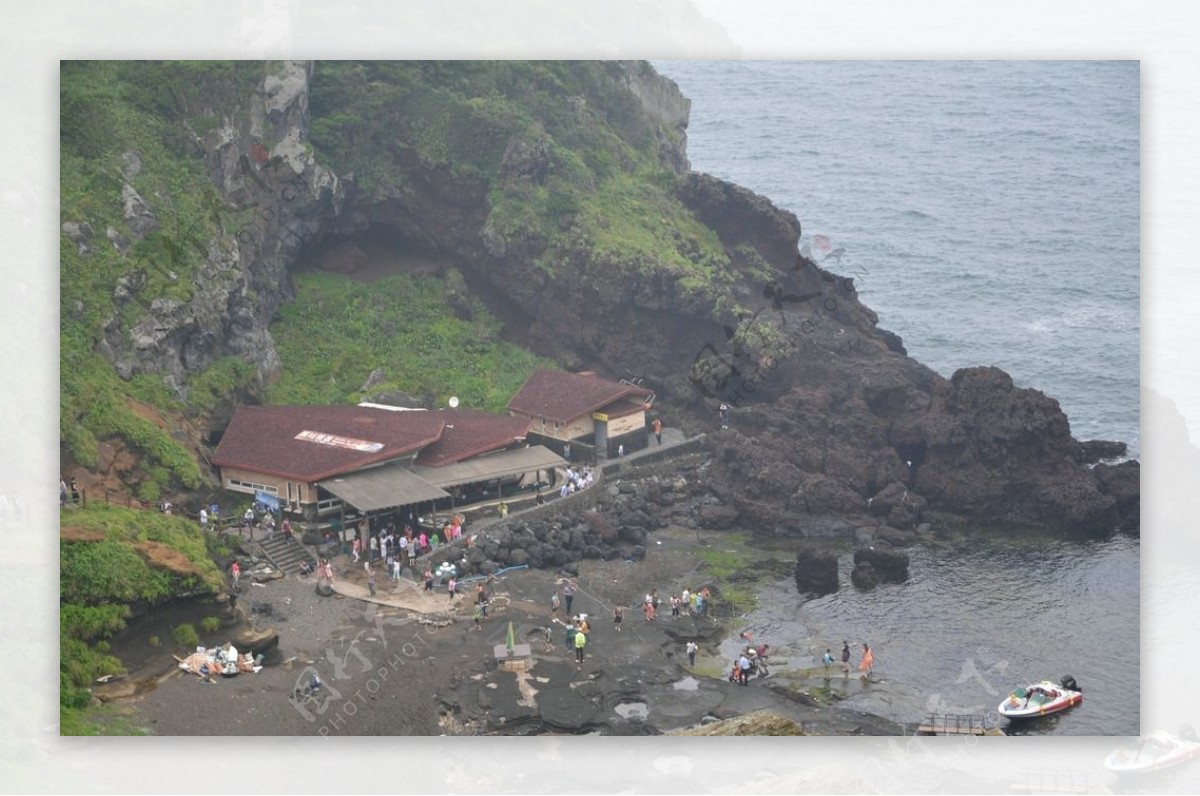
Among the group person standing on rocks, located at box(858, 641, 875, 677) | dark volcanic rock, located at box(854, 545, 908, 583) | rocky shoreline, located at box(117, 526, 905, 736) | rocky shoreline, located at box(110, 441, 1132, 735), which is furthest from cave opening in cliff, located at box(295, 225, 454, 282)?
person standing on rocks, located at box(858, 641, 875, 677)

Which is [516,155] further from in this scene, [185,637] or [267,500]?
[185,637]

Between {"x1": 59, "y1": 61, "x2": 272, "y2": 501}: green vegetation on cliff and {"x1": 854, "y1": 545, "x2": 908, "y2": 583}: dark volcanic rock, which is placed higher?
{"x1": 59, "y1": 61, "x2": 272, "y2": 501}: green vegetation on cliff

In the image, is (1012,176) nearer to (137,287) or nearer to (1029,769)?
(1029,769)

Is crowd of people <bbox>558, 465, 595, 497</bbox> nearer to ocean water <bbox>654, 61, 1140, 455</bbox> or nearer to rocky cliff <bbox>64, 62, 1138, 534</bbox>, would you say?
rocky cliff <bbox>64, 62, 1138, 534</bbox>

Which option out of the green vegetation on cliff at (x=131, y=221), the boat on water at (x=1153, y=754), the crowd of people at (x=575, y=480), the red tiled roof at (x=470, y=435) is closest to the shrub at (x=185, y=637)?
the green vegetation on cliff at (x=131, y=221)

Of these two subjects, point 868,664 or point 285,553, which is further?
point 285,553

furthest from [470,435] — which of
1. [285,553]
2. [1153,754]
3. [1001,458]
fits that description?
[1153,754]

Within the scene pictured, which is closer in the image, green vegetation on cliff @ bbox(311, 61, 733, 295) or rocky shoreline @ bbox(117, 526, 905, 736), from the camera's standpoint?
rocky shoreline @ bbox(117, 526, 905, 736)

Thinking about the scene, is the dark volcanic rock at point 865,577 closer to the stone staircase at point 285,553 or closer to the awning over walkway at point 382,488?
the awning over walkway at point 382,488
